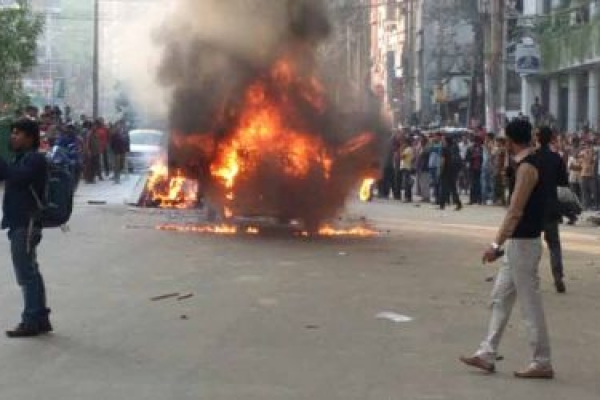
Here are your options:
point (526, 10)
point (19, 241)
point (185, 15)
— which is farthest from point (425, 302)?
point (526, 10)

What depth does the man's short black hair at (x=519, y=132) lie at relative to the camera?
7367 mm

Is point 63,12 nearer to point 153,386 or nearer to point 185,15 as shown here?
point 185,15

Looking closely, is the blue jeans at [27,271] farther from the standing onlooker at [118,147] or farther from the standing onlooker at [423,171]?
the standing onlooker at [118,147]

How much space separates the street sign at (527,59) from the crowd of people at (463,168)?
223 inches

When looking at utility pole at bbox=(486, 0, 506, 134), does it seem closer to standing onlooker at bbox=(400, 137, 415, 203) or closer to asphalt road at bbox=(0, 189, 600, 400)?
standing onlooker at bbox=(400, 137, 415, 203)

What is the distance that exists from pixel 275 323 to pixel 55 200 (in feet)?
6.58

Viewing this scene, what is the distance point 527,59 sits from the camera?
35.2 meters

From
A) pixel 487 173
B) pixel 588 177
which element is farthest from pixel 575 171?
pixel 487 173

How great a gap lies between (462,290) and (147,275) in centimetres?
332

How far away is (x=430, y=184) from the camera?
27.7m

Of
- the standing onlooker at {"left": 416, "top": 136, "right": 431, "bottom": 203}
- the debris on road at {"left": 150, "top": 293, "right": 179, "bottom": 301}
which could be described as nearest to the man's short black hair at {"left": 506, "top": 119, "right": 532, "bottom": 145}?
the debris on road at {"left": 150, "top": 293, "right": 179, "bottom": 301}

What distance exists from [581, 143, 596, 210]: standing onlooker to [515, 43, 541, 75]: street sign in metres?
12.1

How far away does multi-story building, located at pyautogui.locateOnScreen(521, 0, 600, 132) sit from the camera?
108 feet

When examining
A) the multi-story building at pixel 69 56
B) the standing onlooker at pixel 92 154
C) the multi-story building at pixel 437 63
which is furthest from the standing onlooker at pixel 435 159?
the multi-story building at pixel 69 56
